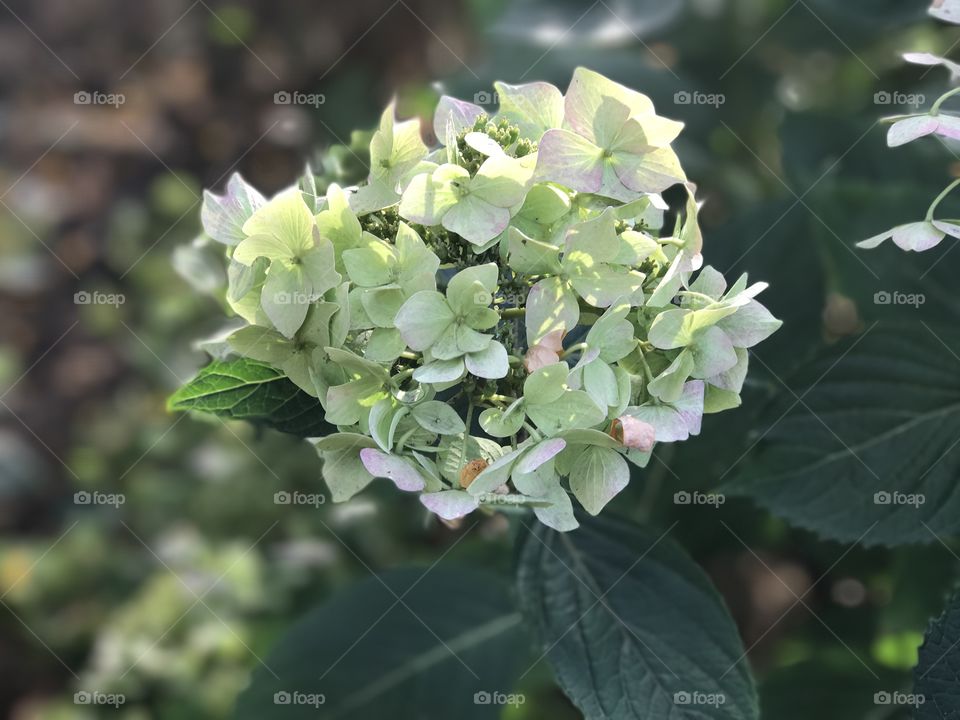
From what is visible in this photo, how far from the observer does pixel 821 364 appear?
3.70 ft

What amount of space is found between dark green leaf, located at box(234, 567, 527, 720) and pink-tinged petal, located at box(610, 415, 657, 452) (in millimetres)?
716

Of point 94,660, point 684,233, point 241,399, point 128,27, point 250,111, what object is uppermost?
point 128,27

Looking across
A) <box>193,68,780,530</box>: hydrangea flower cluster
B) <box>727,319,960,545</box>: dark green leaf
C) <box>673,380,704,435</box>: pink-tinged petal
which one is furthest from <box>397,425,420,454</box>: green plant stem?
<box>727,319,960,545</box>: dark green leaf

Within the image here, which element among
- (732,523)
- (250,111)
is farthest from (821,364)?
(250,111)

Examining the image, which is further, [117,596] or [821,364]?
[117,596]

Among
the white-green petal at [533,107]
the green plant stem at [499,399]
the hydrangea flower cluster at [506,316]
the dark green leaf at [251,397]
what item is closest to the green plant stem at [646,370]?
the hydrangea flower cluster at [506,316]

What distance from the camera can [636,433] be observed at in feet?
2.35

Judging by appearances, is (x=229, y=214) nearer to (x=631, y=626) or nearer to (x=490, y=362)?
(x=490, y=362)

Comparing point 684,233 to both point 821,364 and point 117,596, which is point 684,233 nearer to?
point 821,364

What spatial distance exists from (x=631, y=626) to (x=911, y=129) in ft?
1.91

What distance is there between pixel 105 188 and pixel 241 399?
2.17 m

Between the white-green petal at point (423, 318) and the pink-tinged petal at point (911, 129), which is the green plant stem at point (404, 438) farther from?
the pink-tinged petal at point (911, 129)

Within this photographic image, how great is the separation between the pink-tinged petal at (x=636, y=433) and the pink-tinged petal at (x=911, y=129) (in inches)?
14.2

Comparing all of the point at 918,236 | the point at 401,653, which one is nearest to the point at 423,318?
the point at 918,236
